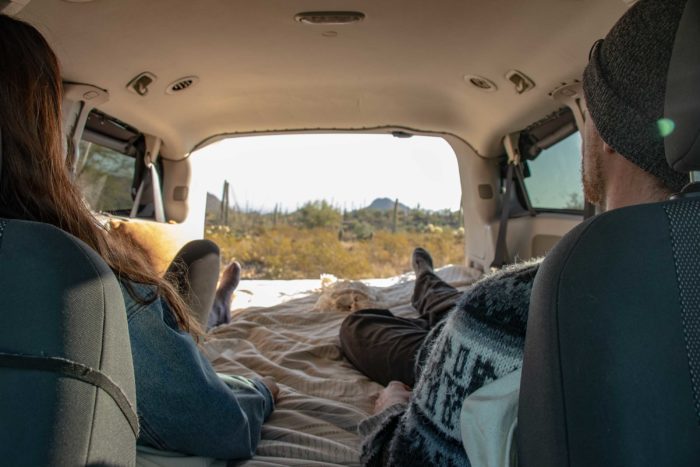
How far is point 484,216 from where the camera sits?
178 inches

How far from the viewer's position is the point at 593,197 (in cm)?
111

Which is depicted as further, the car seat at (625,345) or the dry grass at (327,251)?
the dry grass at (327,251)

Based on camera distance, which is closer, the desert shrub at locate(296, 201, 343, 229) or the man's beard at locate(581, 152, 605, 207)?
the man's beard at locate(581, 152, 605, 207)

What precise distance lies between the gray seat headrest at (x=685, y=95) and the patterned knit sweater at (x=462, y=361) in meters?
0.30

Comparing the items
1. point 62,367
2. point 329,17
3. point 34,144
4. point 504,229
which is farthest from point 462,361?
point 504,229

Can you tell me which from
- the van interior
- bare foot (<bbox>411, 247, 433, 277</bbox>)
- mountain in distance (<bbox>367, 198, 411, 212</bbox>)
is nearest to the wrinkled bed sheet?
the van interior

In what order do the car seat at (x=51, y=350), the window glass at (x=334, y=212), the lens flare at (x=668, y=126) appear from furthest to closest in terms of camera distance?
the window glass at (x=334, y=212) < the lens flare at (x=668, y=126) < the car seat at (x=51, y=350)

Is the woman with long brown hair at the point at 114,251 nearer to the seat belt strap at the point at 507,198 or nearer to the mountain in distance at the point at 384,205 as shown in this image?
the seat belt strap at the point at 507,198

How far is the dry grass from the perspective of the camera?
941cm

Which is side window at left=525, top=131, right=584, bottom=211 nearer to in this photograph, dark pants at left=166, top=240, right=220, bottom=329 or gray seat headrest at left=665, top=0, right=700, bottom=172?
dark pants at left=166, top=240, right=220, bottom=329

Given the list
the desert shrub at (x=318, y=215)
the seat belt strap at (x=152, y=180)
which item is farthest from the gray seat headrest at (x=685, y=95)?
the desert shrub at (x=318, y=215)

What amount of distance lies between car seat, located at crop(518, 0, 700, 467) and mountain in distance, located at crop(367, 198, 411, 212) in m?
10.5

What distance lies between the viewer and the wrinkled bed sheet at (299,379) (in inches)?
57.3

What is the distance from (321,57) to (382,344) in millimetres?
1656
